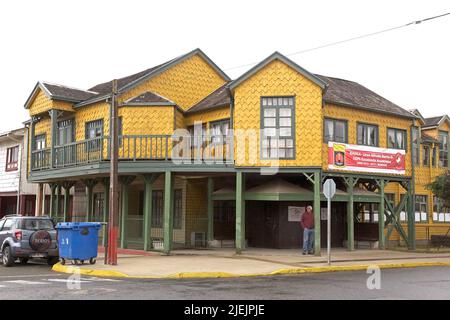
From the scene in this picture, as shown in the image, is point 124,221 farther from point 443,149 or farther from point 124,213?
point 443,149

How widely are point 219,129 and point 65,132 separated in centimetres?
898

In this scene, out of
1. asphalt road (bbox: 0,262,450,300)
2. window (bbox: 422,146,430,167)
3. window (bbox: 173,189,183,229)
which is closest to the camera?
asphalt road (bbox: 0,262,450,300)

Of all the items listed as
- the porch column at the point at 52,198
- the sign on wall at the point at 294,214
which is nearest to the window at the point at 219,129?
the sign on wall at the point at 294,214

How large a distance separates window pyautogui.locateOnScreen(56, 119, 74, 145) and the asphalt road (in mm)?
12910

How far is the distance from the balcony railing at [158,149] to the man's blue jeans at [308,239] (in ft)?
12.8

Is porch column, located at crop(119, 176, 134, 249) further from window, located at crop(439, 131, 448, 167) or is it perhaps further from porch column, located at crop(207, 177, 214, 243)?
window, located at crop(439, 131, 448, 167)

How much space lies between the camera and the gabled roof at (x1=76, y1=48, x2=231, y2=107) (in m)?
25.2

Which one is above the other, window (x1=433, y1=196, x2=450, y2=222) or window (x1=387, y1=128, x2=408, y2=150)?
window (x1=387, y1=128, x2=408, y2=150)

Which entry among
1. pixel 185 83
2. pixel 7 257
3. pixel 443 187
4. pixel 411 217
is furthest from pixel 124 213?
pixel 443 187

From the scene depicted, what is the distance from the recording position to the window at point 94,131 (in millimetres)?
24700

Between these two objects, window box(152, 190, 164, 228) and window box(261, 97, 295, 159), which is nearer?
window box(261, 97, 295, 159)

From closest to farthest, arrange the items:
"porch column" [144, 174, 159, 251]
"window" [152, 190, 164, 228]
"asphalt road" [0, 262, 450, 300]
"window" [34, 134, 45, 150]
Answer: "asphalt road" [0, 262, 450, 300] → "porch column" [144, 174, 159, 251] → "window" [152, 190, 164, 228] → "window" [34, 134, 45, 150]

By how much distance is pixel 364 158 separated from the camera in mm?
23516

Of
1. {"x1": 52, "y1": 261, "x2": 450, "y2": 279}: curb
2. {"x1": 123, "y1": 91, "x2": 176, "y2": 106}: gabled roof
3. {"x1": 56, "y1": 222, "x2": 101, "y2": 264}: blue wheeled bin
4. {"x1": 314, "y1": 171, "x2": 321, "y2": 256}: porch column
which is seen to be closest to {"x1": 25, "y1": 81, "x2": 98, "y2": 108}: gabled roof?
{"x1": 123, "y1": 91, "x2": 176, "y2": 106}: gabled roof
